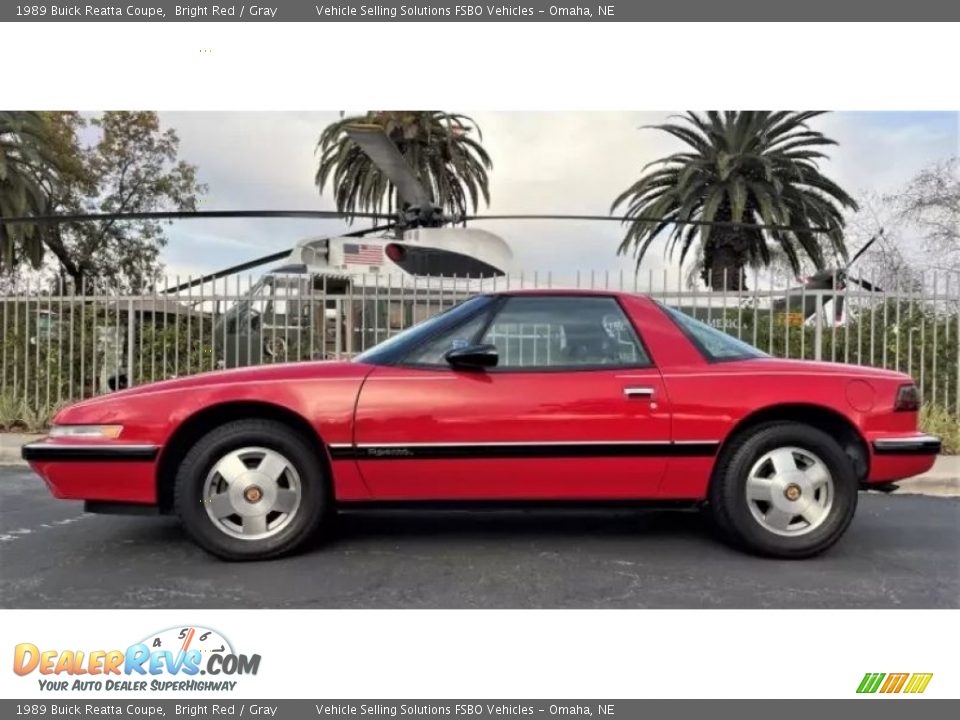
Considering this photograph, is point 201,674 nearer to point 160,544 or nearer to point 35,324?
point 160,544

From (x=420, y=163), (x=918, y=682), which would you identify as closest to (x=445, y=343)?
(x=918, y=682)

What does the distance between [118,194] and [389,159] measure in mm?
15480

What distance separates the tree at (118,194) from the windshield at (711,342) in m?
19.4

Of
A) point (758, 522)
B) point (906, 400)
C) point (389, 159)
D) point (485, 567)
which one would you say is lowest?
point (485, 567)

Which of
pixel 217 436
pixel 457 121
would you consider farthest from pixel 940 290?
pixel 457 121

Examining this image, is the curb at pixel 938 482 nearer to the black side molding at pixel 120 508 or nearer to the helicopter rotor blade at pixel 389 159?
the black side molding at pixel 120 508

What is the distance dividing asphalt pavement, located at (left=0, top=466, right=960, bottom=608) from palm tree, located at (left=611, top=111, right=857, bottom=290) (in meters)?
14.2

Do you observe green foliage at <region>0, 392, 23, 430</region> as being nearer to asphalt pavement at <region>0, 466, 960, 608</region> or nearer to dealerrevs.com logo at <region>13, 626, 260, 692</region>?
asphalt pavement at <region>0, 466, 960, 608</region>

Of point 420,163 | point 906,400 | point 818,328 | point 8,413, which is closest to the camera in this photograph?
point 906,400

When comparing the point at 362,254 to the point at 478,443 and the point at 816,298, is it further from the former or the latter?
the point at 478,443

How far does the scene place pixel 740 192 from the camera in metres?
17.5

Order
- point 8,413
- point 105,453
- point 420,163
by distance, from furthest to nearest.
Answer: point 420,163 → point 8,413 → point 105,453

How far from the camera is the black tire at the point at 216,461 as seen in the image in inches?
137

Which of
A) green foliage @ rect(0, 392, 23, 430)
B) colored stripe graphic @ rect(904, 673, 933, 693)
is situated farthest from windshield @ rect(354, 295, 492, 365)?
green foliage @ rect(0, 392, 23, 430)
